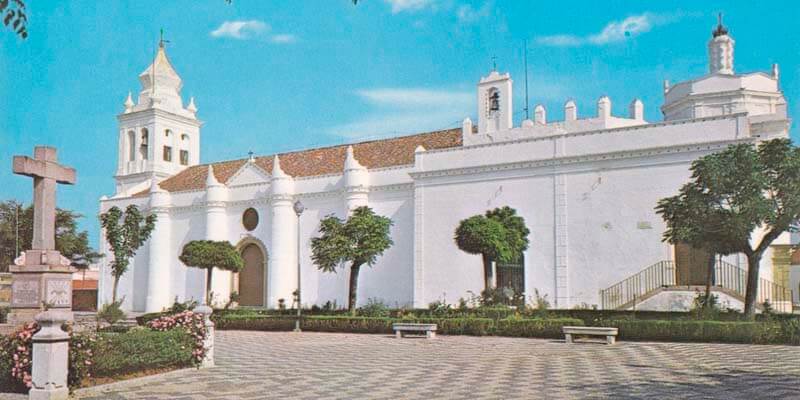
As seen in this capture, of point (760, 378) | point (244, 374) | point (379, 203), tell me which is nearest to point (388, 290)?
point (379, 203)

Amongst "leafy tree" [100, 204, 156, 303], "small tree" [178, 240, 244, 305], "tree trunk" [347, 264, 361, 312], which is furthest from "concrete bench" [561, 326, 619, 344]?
"leafy tree" [100, 204, 156, 303]

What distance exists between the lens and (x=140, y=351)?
12.3m

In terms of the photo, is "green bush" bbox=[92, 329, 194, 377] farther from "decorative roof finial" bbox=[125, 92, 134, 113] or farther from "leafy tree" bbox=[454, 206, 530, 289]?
"decorative roof finial" bbox=[125, 92, 134, 113]

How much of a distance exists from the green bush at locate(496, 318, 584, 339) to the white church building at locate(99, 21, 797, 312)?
4.86 metres

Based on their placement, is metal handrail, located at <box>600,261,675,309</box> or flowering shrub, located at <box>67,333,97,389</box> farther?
metal handrail, located at <box>600,261,675,309</box>

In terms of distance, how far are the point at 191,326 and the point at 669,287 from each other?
16629 mm

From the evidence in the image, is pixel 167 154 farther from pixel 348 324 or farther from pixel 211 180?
pixel 348 324

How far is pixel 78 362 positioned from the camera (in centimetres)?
1091

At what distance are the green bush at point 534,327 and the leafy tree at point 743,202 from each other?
3934 millimetres

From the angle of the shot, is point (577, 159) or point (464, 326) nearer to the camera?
point (464, 326)

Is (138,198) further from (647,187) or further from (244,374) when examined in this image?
(244,374)

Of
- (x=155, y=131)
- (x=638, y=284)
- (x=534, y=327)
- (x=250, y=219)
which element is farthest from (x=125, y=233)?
(x=638, y=284)

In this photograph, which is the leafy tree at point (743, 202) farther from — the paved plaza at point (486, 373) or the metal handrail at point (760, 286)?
the metal handrail at point (760, 286)

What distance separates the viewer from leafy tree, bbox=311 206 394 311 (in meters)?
27.8
